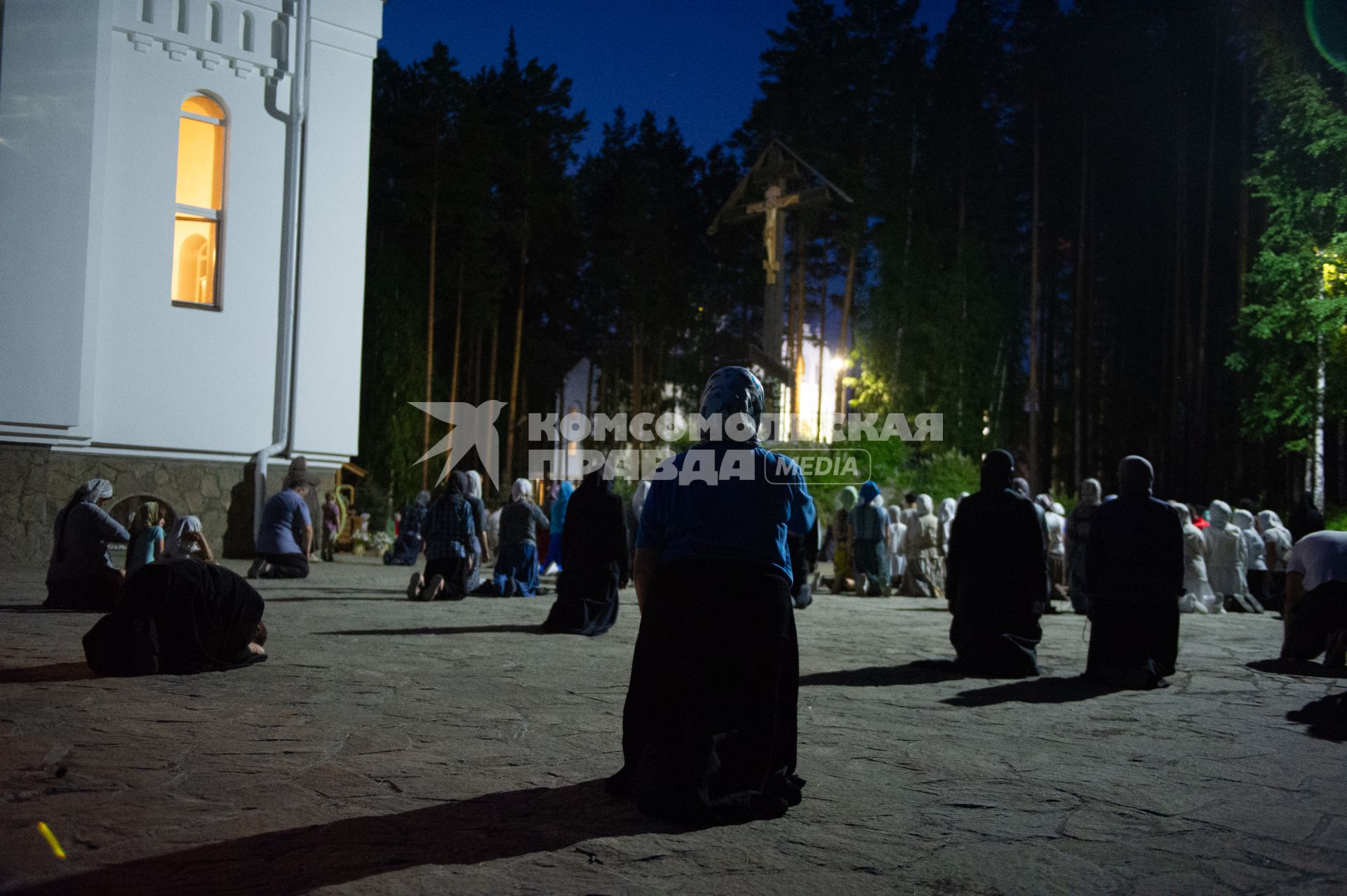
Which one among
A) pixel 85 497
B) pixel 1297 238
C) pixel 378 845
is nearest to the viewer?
pixel 378 845

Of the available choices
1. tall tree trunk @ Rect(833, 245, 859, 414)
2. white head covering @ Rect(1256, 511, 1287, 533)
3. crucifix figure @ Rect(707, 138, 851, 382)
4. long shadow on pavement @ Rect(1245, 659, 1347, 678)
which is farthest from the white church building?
tall tree trunk @ Rect(833, 245, 859, 414)

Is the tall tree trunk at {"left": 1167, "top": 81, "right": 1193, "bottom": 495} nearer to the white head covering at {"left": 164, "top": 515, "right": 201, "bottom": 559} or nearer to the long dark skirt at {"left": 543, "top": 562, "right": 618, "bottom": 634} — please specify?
the long dark skirt at {"left": 543, "top": 562, "right": 618, "bottom": 634}

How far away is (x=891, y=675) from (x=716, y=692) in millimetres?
4145

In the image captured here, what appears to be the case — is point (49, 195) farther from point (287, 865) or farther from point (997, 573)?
point (287, 865)

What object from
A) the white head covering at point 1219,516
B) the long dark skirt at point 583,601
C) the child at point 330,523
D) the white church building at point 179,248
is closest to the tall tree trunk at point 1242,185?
the white head covering at point 1219,516

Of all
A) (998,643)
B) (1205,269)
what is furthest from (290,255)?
(1205,269)

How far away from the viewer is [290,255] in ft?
56.5

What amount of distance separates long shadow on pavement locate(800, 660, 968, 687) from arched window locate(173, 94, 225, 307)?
12.4 m

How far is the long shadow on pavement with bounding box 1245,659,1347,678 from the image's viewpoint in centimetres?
848

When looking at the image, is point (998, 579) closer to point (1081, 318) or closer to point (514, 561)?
point (514, 561)

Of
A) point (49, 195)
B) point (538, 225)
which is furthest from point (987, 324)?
point (49, 195)

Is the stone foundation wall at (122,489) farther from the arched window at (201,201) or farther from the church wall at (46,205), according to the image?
the arched window at (201,201)

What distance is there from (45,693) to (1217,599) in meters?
14.3

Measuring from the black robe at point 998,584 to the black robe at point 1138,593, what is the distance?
1.52 feet
